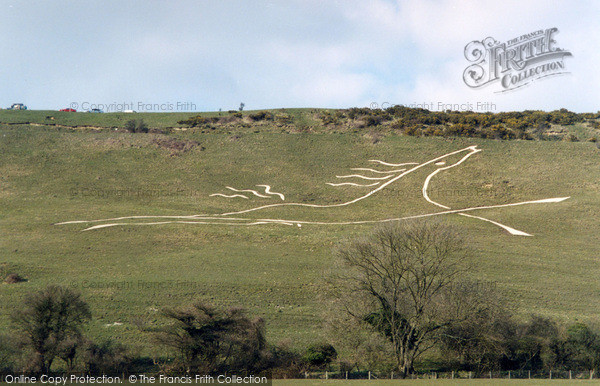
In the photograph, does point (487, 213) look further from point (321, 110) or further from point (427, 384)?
point (321, 110)

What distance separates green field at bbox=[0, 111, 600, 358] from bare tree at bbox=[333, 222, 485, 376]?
12.8 feet

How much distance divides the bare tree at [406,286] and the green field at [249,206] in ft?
12.8

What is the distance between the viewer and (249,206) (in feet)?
214

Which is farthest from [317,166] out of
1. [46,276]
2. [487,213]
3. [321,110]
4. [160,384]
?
[160,384]

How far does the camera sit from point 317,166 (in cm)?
8150

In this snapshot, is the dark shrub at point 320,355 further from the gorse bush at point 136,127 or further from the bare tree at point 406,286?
the gorse bush at point 136,127

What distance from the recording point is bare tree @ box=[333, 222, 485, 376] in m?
25.8

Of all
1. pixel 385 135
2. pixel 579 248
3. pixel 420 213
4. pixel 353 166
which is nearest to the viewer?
pixel 579 248

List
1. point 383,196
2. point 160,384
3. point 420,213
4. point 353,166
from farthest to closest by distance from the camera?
Answer: point 353,166
point 383,196
point 420,213
point 160,384

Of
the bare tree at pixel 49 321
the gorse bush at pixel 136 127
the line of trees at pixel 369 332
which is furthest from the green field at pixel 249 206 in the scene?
the gorse bush at pixel 136 127

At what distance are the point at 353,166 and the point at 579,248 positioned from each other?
123 ft

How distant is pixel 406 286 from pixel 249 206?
131ft

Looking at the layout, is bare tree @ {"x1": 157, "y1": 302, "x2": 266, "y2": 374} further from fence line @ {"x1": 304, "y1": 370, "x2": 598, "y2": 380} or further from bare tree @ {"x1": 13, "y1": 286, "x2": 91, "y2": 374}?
bare tree @ {"x1": 13, "y1": 286, "x2": 91, "y2": 374}

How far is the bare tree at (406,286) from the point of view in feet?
84.5
